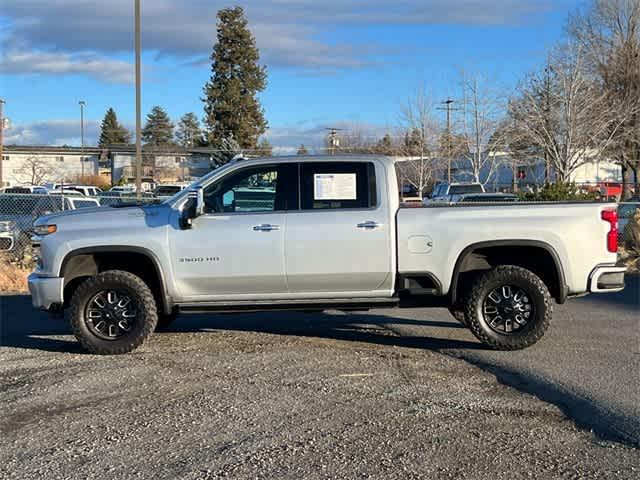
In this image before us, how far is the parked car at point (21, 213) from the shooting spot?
15828 millimetres

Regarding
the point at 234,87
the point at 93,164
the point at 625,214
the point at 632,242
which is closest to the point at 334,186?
the point at 632,242

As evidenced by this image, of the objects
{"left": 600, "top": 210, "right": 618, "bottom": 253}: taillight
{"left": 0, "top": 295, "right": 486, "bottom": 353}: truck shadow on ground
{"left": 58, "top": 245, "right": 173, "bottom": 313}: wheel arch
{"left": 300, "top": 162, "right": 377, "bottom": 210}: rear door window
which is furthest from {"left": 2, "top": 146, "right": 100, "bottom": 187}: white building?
{"left": 600, "top": 210, "right": 618, "bottom": 253}: taillight

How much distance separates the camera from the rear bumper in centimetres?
773

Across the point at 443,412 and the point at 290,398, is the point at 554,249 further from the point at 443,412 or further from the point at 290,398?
the point at 290,398

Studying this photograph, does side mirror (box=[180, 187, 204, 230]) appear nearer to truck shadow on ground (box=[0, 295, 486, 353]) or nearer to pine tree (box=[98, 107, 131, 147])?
truck shadow on ground (box=[0, 295, 486, 353])

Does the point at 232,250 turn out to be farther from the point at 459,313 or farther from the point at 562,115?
the point at 562,115

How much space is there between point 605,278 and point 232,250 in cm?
378

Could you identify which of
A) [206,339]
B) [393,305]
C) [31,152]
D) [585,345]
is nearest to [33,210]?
[206,339]

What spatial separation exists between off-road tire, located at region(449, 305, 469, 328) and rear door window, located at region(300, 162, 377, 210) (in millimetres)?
1435

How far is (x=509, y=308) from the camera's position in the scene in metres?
7.79

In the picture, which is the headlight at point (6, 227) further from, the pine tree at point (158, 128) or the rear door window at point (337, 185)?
the pine tree at point (158, 128)

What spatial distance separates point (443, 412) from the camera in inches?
227

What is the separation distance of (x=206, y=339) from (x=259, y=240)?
1631 mm

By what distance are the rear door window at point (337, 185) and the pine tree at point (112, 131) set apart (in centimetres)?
9559
